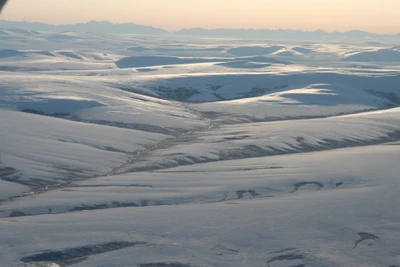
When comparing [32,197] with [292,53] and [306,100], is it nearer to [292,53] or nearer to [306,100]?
[306,100]

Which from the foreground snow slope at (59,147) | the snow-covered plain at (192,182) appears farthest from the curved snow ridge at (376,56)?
the foreground snow slope at (59,147)

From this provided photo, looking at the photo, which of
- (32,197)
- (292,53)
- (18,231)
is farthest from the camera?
(292,53)

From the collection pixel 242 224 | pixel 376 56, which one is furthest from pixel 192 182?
pixel 376 56

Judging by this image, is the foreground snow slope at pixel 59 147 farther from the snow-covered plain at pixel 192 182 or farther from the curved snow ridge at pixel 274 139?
the curved snow ridge at pixel 274 139

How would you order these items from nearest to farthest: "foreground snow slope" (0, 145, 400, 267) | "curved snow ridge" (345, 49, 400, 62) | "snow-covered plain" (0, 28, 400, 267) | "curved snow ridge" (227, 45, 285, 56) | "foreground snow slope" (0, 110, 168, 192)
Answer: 1. "foreground snow slope" (0, 145, 400, 267)
2. "snow-covered plain" (0, 28, 400, 267)
3. "foreground snow slope" (0, 110, 168, 192)
4. "curved snow ridge" (345, 49, 400, 62)
5. "curved snow ridge" (227, 45, 285, 56)

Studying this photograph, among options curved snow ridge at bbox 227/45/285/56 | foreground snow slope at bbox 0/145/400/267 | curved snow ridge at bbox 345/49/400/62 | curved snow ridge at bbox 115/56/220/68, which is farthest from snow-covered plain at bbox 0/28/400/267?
curved snow ridge at bbox 227/45/285/56

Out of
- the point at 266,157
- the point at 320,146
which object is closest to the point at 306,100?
the point at 320,146

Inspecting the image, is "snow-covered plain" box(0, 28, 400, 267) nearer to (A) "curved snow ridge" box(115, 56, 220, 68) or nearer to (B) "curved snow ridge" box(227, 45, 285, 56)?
(A) "curved snow ridge" box(115, 56, 220, 68)

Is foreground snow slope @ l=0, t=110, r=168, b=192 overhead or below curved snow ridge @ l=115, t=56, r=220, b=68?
overhead

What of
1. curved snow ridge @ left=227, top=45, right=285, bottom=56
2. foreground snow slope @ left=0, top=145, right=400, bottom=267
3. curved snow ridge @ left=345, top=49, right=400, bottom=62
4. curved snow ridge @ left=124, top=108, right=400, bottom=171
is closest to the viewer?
foreground snow slope @ left=0, top=145, right=400, bottom=267
